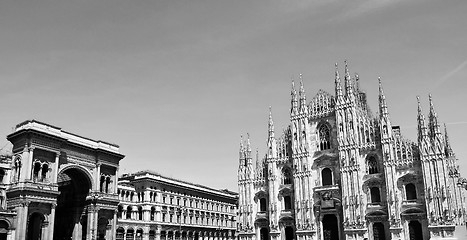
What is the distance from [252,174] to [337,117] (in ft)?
58.0

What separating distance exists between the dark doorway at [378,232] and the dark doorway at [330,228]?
5.88 m

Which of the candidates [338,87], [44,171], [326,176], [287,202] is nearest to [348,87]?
[338,87]

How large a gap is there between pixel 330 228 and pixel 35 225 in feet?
139

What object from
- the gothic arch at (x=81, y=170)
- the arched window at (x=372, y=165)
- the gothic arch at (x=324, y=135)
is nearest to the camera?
the gothic arch at (x=81, y=170)

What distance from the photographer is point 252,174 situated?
7950cm

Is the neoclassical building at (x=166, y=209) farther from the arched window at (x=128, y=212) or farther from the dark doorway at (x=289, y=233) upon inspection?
the dark doorway at (x=289, y=233)

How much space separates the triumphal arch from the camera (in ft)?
178

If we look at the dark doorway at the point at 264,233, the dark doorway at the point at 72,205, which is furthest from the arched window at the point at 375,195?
the dark doorway at the point at 72,205

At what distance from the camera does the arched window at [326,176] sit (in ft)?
241

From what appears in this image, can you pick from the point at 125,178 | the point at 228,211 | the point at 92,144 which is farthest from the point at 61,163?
the point at 228,211

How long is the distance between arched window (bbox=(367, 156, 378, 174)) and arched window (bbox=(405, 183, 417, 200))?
5.16 m

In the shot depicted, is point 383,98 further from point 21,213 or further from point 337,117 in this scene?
point 21,213

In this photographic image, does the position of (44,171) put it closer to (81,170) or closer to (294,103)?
(81,170)

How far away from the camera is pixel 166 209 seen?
291 feet
